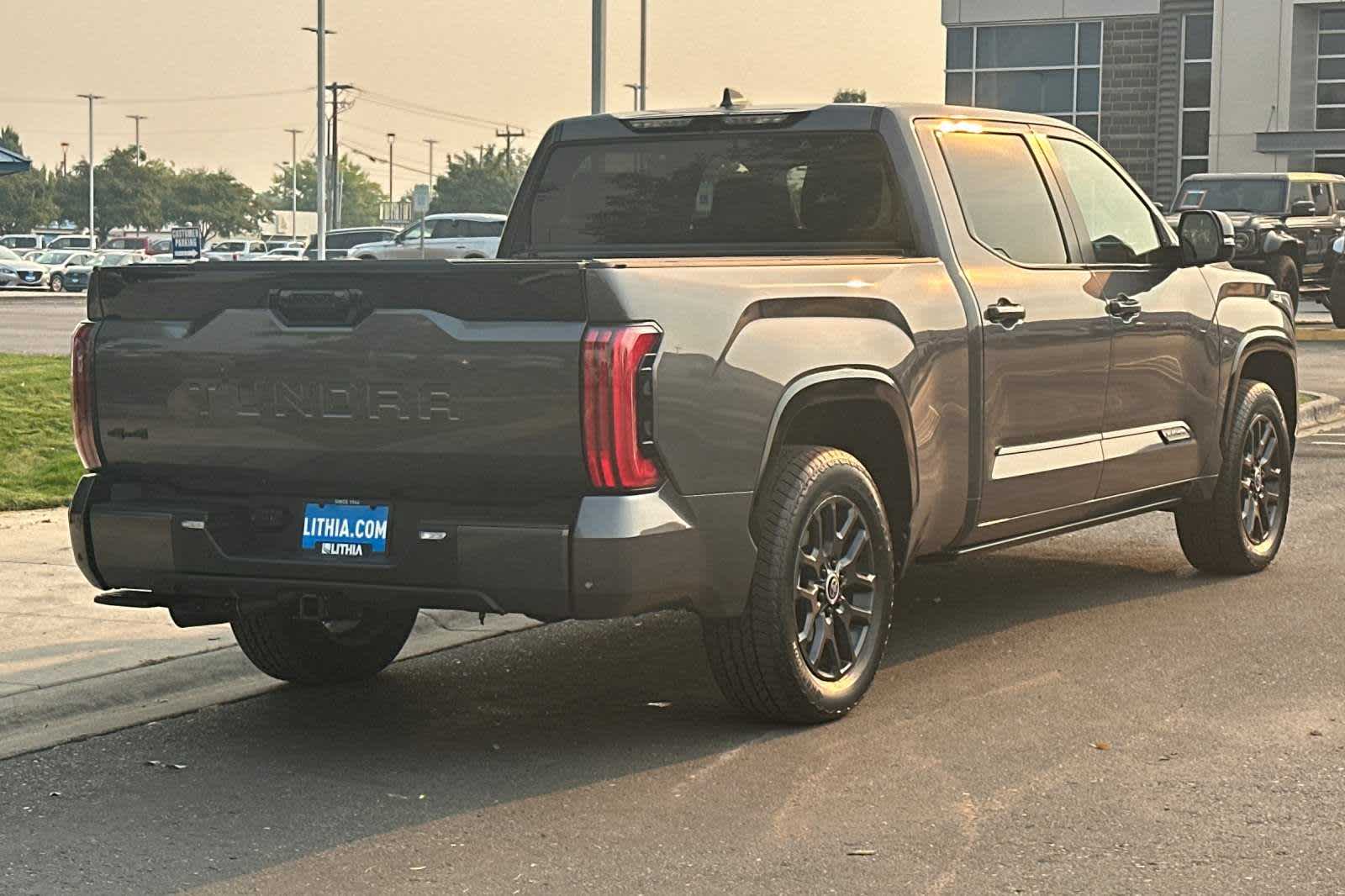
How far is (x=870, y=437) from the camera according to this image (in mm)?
7289

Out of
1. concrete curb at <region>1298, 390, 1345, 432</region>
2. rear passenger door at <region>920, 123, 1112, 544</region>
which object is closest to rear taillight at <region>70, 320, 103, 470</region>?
rear passenger door at <region>920, 123, 1112, 544</region>

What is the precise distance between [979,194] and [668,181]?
3.77 feet

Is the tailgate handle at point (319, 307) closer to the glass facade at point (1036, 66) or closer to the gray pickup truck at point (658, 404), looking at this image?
the gray pickup truck at point (658, 404)

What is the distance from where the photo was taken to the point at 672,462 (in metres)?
6.15

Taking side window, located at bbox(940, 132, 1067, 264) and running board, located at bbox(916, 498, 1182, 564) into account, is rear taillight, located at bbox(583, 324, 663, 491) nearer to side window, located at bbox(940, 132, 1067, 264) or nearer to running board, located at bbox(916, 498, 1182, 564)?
running board, located at bbox(916, 498, 1182, 564)

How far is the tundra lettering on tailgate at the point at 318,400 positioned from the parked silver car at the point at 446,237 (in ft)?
136

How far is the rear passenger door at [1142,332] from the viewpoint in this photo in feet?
27.9

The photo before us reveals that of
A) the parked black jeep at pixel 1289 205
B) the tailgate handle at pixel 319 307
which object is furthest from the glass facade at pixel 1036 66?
the tailgate handle at pixel 319 307

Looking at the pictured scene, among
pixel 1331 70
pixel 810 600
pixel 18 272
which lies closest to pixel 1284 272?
pixel 810 600

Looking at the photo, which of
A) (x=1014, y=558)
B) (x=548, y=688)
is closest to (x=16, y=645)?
(x=548, y=688)

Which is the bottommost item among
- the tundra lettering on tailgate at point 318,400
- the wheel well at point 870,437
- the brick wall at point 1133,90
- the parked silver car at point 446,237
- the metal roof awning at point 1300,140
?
the wheel well at point 870,437

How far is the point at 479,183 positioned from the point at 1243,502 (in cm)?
14883

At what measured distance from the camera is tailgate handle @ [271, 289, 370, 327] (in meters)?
6.28

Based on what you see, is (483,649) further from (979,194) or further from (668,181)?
(979,194)
